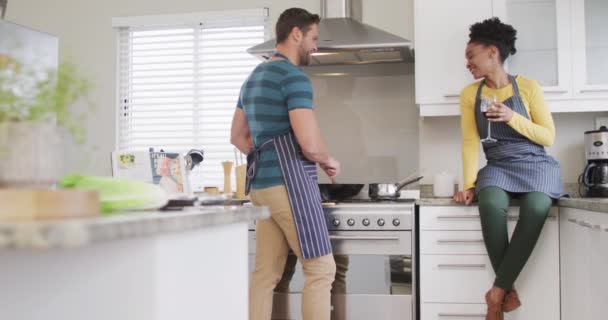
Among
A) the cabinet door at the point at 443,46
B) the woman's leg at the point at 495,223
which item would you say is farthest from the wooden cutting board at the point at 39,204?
the cabinet door at the point at 443,46

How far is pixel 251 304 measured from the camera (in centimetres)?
267

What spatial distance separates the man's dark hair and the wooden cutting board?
171 cm

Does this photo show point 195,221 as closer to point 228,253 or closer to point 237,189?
point 228,253

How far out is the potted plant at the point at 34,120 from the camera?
3.39 ft

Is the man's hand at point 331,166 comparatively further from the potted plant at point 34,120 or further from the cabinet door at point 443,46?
the potted plant at point 34,120

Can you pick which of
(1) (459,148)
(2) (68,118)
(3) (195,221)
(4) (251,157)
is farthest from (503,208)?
(2) (68,118)

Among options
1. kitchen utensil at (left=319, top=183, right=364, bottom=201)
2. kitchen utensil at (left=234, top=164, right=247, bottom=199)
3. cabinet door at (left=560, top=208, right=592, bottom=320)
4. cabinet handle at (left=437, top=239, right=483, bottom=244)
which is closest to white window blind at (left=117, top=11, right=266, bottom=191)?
kitchen utensil at (left=234, top=164, right=247, bottom=199)

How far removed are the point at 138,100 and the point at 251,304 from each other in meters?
1.92

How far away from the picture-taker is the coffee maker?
317cm

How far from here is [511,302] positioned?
289 centimetres

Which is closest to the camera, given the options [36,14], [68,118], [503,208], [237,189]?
[68,118]

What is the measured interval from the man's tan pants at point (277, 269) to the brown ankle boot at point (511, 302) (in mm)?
783

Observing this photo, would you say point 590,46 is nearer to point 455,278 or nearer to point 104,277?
point 455,278

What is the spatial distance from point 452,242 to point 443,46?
961 mm
